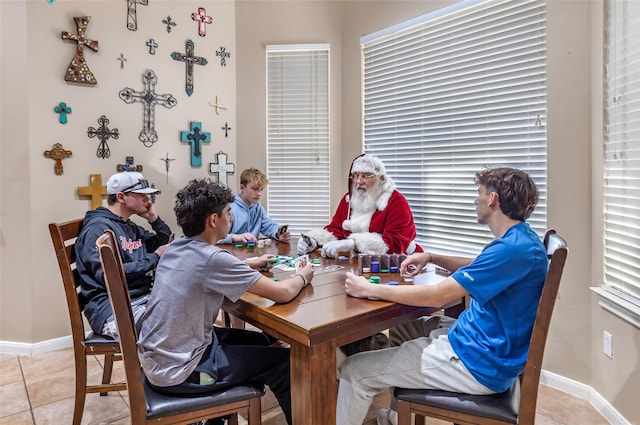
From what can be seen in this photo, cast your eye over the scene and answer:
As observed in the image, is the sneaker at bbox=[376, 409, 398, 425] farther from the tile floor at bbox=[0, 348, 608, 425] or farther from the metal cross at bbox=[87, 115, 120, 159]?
the metal cross at bbox=[87, 115, 120, 159]

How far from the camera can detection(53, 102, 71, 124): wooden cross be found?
2.84 metres

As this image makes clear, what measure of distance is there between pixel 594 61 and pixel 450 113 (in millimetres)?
964

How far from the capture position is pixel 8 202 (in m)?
2.82

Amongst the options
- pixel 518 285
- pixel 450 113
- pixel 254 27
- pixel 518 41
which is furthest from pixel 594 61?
pixel 254 27

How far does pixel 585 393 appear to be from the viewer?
7.39 ft

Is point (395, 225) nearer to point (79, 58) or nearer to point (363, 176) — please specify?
point (363, 176)

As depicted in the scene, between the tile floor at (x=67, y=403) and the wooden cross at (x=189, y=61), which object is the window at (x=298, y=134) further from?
the tile floor at (x=67, y=403)

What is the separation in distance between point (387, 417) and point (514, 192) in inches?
50.4

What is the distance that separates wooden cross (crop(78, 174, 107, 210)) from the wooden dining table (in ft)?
6.44

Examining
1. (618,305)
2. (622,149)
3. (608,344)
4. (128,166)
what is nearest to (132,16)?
(128,166)

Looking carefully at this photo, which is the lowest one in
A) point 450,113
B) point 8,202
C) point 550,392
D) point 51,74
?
point 550,392

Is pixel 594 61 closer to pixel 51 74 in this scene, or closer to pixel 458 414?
pixel 458 414

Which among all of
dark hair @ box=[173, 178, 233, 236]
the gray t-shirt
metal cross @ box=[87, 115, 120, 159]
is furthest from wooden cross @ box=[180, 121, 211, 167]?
the gray t-shirt

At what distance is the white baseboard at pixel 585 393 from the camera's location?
2.00 meters
